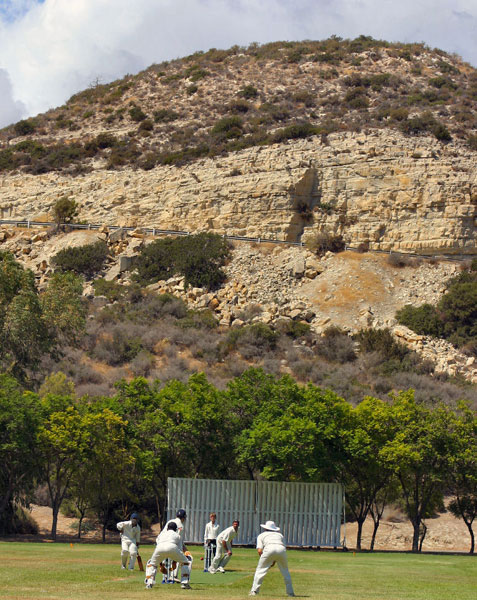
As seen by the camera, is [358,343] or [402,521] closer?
[402,521]

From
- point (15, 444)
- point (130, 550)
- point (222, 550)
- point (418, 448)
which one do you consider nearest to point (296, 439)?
point (418, 448)

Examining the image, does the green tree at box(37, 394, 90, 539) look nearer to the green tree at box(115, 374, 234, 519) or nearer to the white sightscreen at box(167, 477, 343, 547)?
the green tree at box(115, 374, 234, 519)

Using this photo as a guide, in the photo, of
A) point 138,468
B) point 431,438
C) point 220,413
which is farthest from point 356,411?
point 138,468

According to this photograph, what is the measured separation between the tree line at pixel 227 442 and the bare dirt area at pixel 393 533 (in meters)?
1.53

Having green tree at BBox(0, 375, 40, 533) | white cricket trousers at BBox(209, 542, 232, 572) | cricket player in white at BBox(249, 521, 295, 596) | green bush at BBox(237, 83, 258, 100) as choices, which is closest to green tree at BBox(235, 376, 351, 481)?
green tree at BBox(0, 375, 40, 533)

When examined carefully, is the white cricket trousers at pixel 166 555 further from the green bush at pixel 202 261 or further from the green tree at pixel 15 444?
the green bush at pixel 202 261

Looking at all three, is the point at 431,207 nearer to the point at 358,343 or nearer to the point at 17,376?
the point at 358,343

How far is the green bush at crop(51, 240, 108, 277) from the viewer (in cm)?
6381

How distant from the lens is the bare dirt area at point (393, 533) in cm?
3331

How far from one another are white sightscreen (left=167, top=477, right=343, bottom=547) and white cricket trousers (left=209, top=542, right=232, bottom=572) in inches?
421

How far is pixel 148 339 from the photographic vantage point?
55281 millimetres

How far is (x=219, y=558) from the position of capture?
682 inches

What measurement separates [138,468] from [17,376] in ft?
36.8

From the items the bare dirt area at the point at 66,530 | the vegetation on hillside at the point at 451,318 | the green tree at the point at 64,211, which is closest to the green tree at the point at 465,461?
the bare dirt area at the point at 66,530
